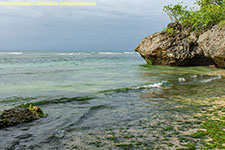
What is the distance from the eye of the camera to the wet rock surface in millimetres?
4776

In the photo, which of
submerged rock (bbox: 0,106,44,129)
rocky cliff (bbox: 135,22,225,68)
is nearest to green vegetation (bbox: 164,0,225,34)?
rocky cliff (bbox: 135,22,225,68)

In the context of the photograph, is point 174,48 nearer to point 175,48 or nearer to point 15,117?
point 175,48

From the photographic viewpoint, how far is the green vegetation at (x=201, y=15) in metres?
21.0

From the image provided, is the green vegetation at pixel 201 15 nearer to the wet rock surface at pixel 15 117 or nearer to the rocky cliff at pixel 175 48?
the rocky cliff at pixel 175 48

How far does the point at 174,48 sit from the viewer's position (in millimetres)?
22438

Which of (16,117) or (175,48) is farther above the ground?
(175,48)

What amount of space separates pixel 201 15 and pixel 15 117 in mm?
21180

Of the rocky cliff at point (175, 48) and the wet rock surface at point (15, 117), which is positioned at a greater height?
the rocky cliff at point (175, 48)

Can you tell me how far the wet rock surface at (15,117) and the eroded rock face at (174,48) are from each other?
18972 mm

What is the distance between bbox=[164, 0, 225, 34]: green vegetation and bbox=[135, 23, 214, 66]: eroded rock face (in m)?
0.90

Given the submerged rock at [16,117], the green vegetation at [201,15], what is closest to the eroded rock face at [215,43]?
the green vegetation at [201,15]

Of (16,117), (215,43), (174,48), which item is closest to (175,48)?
(174,48)

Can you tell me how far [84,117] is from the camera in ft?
18.1

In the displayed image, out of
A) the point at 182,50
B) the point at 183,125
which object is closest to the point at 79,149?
the point at 183,125
